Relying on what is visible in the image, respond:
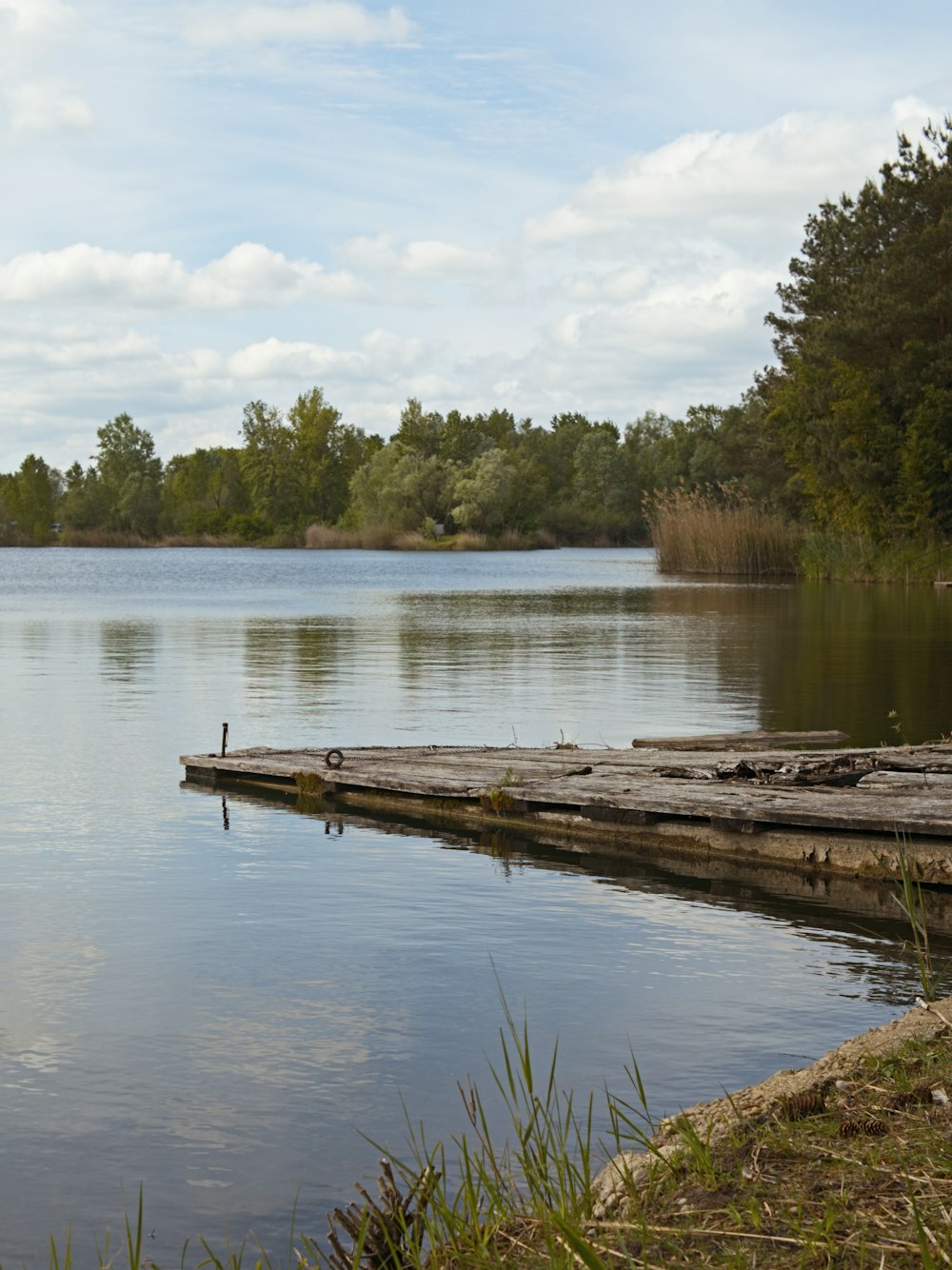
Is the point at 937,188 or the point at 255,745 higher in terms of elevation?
the point at 937,188

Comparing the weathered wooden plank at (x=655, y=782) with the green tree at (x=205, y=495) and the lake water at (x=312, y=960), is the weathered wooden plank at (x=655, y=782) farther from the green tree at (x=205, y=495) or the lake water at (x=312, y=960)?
the green tree at (x=205, y=495)

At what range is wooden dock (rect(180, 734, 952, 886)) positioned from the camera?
10.3 meters

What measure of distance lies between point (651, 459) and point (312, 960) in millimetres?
158676

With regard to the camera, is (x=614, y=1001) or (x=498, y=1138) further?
(x=614, y=1001)

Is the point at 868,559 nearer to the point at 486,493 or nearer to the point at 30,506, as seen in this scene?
the point at 486,493

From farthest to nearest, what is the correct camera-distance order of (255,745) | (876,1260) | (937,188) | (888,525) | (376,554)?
(376,554), (888,525), (937,188), (255,745), (876,1260)

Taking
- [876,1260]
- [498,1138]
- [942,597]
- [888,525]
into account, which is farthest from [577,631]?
[876,1260]

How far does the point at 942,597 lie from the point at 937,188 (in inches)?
627

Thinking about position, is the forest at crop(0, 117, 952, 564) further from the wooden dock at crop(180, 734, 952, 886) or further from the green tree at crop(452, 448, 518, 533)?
the wooden dock at crop(180, 734, 952, 886)

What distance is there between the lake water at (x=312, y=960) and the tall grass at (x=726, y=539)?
40015 millimetres

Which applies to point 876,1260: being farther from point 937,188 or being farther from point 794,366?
point 794,366

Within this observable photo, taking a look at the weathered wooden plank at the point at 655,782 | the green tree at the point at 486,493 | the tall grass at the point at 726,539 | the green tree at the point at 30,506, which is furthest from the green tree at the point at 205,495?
the weathered wooden plank at the point at 655,782

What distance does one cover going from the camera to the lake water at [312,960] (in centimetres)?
577

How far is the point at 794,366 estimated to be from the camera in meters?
62.5
